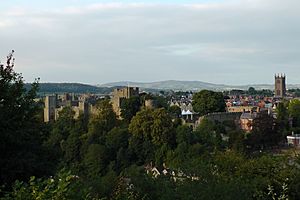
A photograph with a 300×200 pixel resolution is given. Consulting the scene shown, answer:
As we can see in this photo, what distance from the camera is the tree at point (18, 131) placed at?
9.58 m

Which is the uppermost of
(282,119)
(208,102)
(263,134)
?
(208,102)

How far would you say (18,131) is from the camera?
9.80 metres

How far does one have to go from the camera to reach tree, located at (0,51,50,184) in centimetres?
958

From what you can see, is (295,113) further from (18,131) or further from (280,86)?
(280,86)

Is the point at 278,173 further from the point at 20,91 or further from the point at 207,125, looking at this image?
the point at 207,125

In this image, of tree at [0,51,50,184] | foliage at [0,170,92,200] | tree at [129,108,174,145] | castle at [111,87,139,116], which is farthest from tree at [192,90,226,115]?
foliage at [0,170,92,200]

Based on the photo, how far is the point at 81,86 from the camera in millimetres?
180750

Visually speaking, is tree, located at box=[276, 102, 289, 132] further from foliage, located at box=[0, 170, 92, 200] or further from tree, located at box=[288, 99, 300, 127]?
foliage, located at box=[0, 170, 92, 200]

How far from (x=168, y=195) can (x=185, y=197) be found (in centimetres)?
38

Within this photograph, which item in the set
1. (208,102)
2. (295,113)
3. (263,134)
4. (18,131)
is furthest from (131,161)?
(18,131)

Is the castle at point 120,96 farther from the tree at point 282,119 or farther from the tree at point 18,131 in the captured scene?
the tree at point 18,131

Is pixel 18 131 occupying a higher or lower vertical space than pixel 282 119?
higher

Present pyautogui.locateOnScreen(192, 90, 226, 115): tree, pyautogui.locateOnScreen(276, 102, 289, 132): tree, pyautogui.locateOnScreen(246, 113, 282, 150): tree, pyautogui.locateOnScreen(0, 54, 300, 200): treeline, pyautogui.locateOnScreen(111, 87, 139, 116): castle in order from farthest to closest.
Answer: pyautogui.locateOnScreen(192, 90, 226, 115): tree
pyautogui.locateOnScreen(111, 87, 139, 116): castle
pyautogui.locateOnScreen(276, 102, 289, 132): tree
pyautogui.locateOnScreen(246, 113, 282, 150): tree
pyautogui.locateOnScreen(0, 54, 300, 200): treeline

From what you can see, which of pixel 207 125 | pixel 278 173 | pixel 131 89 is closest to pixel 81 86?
pixel 131 89
